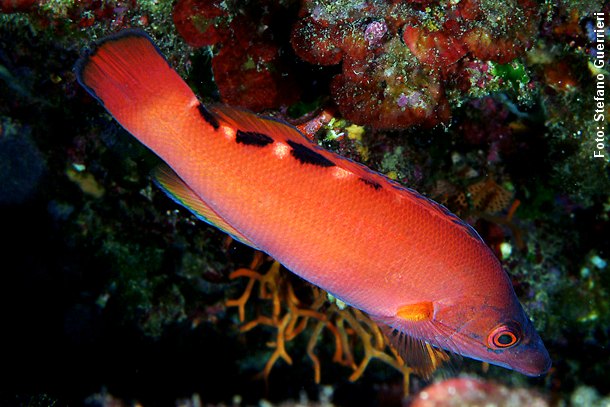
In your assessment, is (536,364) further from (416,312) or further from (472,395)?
(472,395)

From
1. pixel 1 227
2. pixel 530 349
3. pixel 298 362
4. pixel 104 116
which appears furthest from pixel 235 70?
pixel 298 362

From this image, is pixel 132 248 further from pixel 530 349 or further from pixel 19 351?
pixel 530 349

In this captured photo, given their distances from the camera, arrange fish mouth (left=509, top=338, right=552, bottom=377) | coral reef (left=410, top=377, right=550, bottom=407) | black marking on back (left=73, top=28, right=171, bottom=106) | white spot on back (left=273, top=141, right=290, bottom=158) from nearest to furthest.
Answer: black marking on back (left=73, top=28, right=171, bottom=106), white spot on back (left=273, top=141, right=290, bottom=158), fish mouth (left=509, top=338, right=552, bottom=377), coral reef (left=410, top=377, right=550, bottom=407)

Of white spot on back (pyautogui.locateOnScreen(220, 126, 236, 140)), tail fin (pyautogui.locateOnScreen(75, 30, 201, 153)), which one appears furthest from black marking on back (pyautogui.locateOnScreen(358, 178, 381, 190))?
tail fin (pyautogui.locateOnScreen(75, 30, 201, 153))

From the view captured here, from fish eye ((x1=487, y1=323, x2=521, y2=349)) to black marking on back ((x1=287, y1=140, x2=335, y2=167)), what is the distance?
1667 millimetres

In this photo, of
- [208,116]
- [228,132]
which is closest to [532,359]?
[228,132]

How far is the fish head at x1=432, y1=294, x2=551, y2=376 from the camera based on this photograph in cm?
295

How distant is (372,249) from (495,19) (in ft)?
6.04

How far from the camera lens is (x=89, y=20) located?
338 centimetres

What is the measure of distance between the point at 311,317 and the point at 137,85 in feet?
11.7

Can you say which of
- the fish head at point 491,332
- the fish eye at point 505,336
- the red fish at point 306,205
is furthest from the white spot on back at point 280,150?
the fish eye at point 505,336

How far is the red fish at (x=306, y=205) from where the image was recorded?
8.26 feet

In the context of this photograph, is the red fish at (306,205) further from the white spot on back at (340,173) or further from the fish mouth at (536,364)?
the fish mouth at (536,364)

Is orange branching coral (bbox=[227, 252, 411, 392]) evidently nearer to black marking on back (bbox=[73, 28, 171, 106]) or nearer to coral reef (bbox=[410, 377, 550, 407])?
coral reef (bbox=[410, 377, 550, 407])
